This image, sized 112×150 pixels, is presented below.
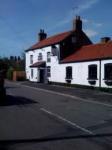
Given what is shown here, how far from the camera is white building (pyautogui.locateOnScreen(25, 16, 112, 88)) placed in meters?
35.8

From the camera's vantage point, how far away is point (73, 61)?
42.0 metres

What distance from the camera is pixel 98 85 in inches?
1421

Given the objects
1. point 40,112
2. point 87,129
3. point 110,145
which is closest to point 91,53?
point 40,112

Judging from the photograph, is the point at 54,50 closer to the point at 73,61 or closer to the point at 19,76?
the point at 73,61

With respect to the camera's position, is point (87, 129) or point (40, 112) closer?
point (87, 129)

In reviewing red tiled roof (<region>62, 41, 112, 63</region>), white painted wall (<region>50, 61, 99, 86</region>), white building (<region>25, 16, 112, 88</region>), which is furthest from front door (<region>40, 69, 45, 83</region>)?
red tiled roof (<region>62, 41, 112, 63</region>)

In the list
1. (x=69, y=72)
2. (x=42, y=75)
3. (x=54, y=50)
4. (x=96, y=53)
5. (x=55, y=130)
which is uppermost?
(x=54, y=50)

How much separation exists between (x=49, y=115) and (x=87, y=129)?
376 cm

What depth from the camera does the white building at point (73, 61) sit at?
35.8m

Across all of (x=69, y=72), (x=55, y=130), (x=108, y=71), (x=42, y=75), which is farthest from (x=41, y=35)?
(x=55, y=130)

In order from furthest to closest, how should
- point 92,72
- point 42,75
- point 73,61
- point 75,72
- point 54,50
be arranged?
point 42,75, point 54,50, point 73,61, point 75,72, point 92,72

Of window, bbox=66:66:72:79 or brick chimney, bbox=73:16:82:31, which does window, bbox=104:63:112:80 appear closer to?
window, bbox=66:66:72:79

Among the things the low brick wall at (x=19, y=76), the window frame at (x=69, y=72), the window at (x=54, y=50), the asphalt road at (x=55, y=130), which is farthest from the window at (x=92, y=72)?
the low brick wall at (x=19, y=76)

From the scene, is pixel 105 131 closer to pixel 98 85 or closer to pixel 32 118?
pixel 32 118
